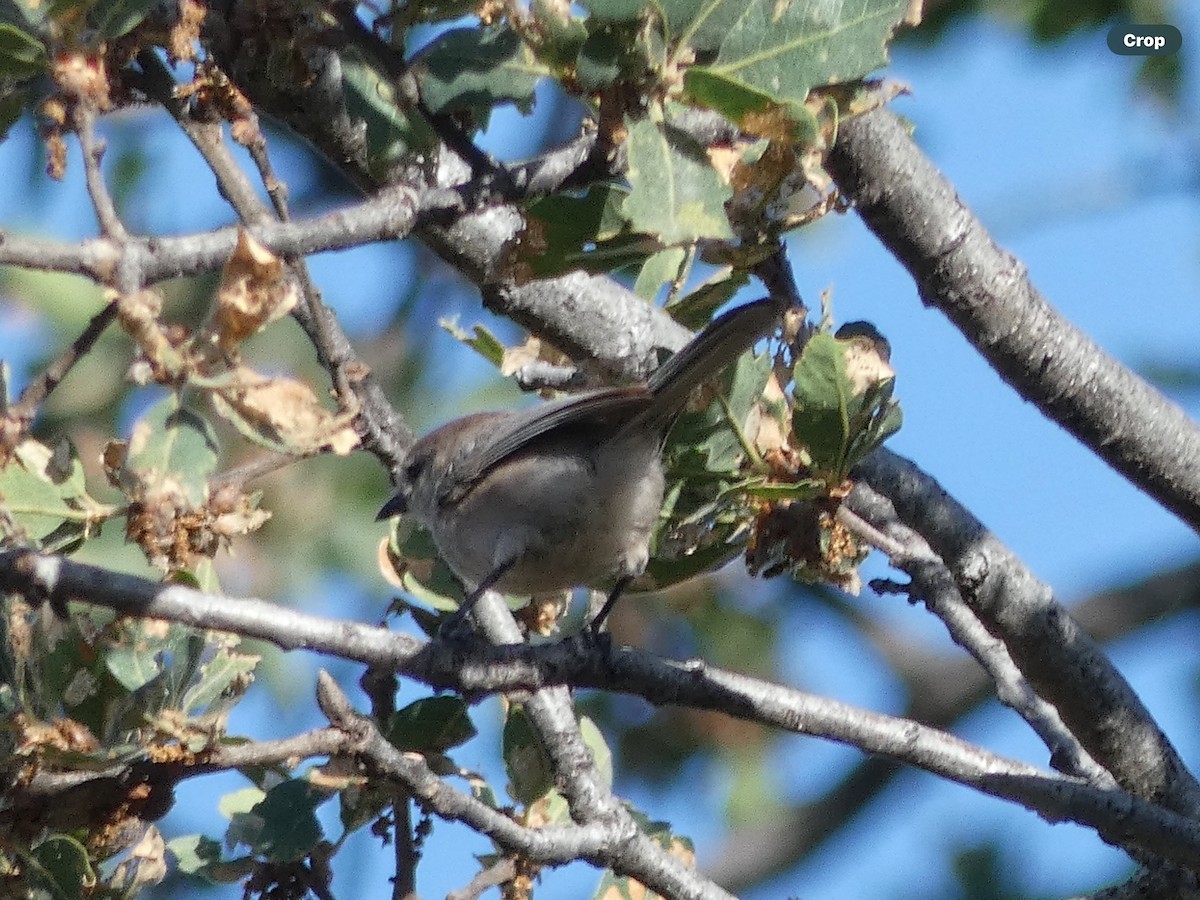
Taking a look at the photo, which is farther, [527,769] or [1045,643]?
[527,769]

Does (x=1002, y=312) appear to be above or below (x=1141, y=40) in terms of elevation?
below

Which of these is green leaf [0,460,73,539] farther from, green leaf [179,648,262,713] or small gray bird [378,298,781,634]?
small gray bird [378,298,781,634]

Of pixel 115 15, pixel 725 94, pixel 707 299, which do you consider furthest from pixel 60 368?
pixel 707 299

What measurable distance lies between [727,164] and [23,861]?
1.56 m

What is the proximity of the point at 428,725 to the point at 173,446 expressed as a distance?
3.09ft

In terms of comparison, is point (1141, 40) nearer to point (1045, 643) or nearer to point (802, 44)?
point (1045, 643)

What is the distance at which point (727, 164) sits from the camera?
2.32m

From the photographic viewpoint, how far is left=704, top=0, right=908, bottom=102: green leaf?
212cm

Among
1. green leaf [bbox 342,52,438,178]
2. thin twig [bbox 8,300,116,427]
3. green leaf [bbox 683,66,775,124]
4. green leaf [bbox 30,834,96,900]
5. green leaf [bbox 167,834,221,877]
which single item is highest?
green leaf [bbox 342,52,438,178]

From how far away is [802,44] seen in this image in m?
2.14

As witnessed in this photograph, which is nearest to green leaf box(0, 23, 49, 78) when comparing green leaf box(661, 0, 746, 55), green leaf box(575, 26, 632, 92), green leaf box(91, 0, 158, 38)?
green leaf box(91, 0, 158, 38)

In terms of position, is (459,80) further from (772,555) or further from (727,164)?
(772,555)

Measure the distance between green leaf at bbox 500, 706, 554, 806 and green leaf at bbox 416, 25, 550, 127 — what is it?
132cm

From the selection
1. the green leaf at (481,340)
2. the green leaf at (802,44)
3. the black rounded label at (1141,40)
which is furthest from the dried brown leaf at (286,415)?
the black rounded label at (1141,40)
